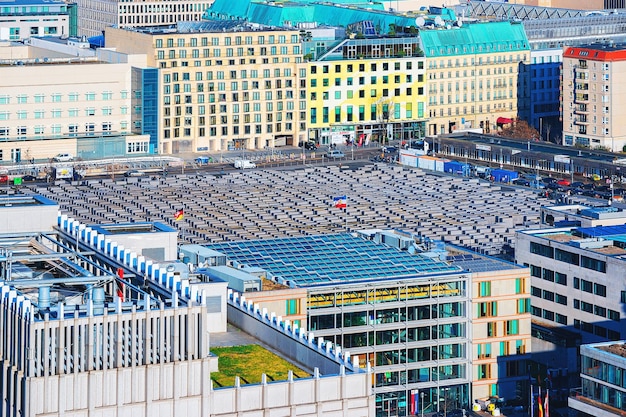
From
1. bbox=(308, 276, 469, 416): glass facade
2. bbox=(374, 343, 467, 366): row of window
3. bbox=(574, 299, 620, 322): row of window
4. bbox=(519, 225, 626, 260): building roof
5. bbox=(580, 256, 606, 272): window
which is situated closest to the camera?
bbox=(308, 276, 469, 416): glass facade

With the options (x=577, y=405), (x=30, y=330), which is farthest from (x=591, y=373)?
(x=30, y=330)

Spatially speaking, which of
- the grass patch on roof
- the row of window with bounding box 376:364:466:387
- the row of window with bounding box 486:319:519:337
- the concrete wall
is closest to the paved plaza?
the row of window with bounding box 486:319:519:337

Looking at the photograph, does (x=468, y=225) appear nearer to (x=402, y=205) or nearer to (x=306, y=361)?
(x=402, y=205)

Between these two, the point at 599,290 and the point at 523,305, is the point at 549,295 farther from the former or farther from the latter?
the point at 523,305

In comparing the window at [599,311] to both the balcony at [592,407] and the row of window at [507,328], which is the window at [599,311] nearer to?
the row of window at [507,328]

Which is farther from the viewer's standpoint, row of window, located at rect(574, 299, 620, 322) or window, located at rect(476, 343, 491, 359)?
row of window, located at rect(574, 299, 620, 322)

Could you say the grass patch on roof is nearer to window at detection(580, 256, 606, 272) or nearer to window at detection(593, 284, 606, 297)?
window at detection(580, 256, 606, 272)

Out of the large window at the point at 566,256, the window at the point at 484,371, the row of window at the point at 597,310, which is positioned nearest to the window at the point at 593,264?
the large window at the point at 566,256
